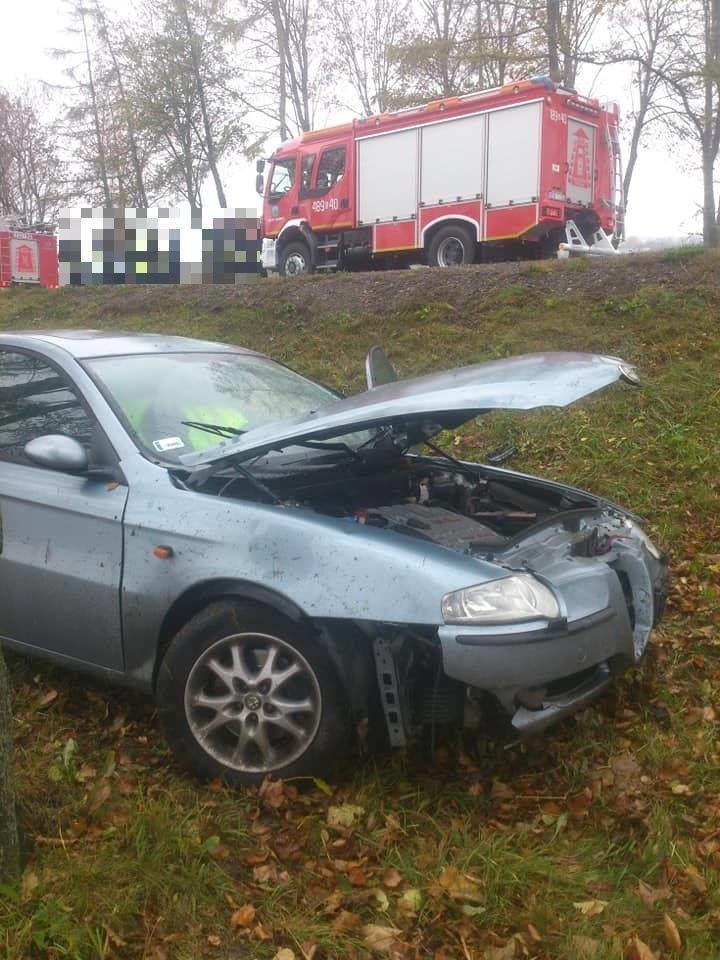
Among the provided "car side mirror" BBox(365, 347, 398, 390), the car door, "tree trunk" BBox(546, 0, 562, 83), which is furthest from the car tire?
"tree trunk" BBox(546, 0, 562, 83)

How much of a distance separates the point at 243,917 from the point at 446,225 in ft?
41.4

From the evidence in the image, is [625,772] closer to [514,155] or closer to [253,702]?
[253,702]

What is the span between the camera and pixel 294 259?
16078 mm

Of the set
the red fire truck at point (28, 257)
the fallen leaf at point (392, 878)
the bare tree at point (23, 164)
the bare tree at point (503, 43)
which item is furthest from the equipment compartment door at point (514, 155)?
the bare tree at point (23, 164)

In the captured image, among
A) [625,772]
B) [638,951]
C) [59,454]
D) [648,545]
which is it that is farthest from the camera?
[648,545]

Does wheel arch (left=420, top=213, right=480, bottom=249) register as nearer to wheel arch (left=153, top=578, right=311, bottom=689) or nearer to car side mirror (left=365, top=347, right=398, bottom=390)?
car side mirror (left=365, top=347, right=398, bottom=390)

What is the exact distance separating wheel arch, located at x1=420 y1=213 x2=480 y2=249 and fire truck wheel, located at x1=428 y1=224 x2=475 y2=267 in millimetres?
55

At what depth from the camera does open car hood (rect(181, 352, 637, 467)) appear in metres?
2.96

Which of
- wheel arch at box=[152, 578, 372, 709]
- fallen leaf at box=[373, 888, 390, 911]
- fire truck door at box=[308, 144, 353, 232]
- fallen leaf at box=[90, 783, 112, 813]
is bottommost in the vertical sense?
fallen leaf at box=[373, 888, 390, 911]

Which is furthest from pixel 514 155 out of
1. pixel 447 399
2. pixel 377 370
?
pixel 447 399

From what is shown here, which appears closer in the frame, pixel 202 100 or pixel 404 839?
pixel 404 839

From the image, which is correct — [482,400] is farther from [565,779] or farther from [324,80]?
[324,80]

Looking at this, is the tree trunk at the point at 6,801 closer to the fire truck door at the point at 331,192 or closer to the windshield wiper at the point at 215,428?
the windshield wiper at the point at 215,428

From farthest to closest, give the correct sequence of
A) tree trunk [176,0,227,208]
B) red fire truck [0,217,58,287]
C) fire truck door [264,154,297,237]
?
tree trunk [176,0,227,208] < red fire truck [0,217,58,287] < fire truck door [264,154,297,237]
